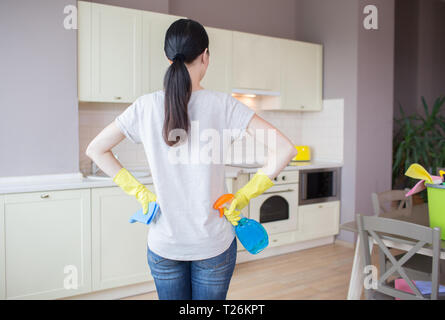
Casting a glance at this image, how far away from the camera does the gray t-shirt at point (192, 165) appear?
3.88 feet

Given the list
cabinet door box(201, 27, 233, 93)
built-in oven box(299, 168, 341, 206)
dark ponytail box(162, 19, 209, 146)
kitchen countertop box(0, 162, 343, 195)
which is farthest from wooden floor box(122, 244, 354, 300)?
dark ponytail box(162, 19, 209, 146)

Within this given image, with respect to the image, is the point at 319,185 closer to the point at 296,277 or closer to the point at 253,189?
the point at 296,277

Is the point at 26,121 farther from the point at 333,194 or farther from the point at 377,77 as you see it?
the point at 377,77

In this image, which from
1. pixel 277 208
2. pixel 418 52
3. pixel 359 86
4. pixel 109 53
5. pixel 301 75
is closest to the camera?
pixel 109 53

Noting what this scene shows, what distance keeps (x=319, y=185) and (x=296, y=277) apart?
1.16 meters

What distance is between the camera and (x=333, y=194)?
14.5 ft

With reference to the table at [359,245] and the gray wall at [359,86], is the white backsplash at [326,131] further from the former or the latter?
the table at [359,245]

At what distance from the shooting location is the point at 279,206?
402cm

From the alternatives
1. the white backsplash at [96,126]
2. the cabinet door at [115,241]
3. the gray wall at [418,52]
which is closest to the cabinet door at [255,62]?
the white backsplash at [96,126]

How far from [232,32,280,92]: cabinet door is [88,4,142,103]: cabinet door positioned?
102 centimetres

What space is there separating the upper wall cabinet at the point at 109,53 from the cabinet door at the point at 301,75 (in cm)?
167

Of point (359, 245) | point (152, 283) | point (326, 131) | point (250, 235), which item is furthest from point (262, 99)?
point (250, 235)
